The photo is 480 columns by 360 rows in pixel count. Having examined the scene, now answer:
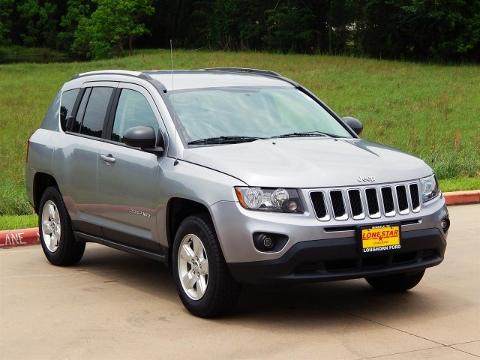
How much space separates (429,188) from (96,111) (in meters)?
3.27

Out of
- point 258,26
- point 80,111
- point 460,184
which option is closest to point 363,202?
point 80,111

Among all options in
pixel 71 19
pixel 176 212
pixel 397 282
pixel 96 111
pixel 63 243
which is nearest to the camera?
pixel 176 212

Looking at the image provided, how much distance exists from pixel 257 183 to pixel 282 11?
7115 centimetres

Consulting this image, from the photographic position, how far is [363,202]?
7289mm

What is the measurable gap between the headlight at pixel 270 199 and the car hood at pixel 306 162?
0.15ft

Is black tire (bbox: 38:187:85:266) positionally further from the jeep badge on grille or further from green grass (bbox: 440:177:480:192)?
green grass (bbox: 440:177:480:192)

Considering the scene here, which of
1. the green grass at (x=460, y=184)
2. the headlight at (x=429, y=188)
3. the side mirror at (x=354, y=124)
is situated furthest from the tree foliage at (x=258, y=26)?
the headlight at (x=429, y=188)

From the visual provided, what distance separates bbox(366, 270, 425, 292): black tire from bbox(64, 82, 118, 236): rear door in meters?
2.46

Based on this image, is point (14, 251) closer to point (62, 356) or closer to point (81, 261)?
point (81, 261)

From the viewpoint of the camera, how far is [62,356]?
661 centimetres

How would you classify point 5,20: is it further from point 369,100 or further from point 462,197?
point 462,197

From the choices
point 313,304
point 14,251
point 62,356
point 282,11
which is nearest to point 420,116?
point 14,251

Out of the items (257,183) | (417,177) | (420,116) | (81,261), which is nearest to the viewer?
(257,183)

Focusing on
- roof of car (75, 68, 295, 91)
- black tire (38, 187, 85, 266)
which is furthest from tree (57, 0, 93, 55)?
roof of car (75, 68, 295, 91)
